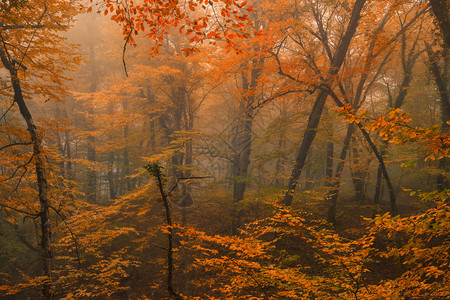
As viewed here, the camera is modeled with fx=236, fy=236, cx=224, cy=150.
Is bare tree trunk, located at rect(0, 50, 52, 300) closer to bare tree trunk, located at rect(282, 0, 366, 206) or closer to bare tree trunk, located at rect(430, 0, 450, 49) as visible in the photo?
bare tree trunk, located at rect(282, 0, 366, 206)

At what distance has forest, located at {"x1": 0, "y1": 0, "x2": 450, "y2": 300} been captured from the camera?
10.1ft

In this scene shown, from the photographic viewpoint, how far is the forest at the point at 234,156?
3080 mm

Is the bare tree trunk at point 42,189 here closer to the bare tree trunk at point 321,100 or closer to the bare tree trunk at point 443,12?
the bare tree trunk at point 321,100

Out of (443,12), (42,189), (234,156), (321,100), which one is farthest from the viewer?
(234,156)

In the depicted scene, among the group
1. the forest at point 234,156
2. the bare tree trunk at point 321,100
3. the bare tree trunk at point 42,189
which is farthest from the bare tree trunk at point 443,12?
the bare tree trunk at point 42,189

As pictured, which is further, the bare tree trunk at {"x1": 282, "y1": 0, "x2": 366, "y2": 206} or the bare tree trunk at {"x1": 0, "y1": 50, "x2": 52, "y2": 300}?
the bare tree trunk at {"x1": 282, "y1": 0, "x2": 366, "y2": 206}

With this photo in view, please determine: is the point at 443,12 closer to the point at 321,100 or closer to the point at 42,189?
the point at 321,100

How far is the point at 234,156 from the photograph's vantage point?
479 inches

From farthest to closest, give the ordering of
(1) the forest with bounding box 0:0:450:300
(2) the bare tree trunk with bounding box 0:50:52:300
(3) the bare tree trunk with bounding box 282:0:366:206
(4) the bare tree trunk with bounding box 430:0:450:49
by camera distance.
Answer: (3) the bare tree trunk with bounding box 282:0:366:206, (2) the bare tree trunk with bounding box 0:50:52:300, (4) the bare tree trunk with bounding box 430:0:450:49, (1) the forest with bounding box 0:0:450:300

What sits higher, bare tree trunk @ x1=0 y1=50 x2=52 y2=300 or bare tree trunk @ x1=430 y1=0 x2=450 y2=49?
bare tree trunk @ x1=430 y1=0 x2=450 y2=49

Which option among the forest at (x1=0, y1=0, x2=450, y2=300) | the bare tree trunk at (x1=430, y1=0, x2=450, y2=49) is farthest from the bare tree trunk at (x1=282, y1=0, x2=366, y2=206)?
the bare tree trunk at (x1=430, y1=0, x2=450, y2=49)

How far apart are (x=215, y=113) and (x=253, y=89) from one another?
12907mm

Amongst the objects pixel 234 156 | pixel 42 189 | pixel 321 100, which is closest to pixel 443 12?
pixel 321 100

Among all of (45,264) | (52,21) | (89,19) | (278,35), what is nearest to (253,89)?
(278,35)
